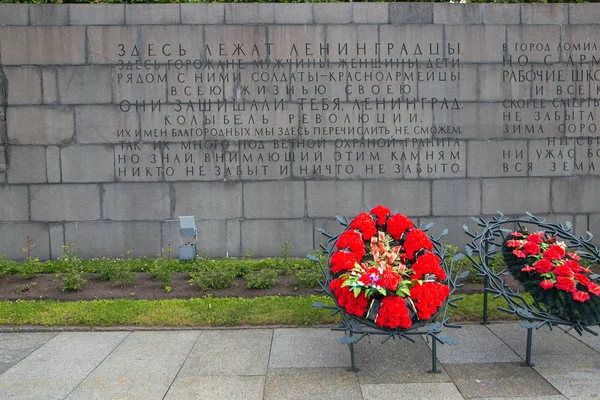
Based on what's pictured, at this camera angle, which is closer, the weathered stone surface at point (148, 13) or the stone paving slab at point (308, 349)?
the stone paving slab at point (308, 349)

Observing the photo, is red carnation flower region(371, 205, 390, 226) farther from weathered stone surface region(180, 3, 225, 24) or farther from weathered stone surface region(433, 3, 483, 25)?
weathered stone surface region(180, 3, 225, 24)

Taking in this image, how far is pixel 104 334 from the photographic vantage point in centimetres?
593

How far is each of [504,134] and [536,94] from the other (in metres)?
0.94

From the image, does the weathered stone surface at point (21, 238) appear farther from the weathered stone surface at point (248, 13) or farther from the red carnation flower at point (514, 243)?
the red carnation flower at point (514, 243)

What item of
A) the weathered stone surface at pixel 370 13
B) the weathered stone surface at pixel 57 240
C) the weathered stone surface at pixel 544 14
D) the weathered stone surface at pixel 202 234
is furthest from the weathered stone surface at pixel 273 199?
the weathered stone surface at pixel 544 14

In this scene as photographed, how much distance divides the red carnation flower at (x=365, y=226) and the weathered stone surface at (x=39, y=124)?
6102 mm

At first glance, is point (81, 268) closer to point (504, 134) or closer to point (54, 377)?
point (54, 377)

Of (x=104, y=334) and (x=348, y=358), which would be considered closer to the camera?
(x=348, y=358)

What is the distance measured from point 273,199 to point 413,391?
522 centimetres

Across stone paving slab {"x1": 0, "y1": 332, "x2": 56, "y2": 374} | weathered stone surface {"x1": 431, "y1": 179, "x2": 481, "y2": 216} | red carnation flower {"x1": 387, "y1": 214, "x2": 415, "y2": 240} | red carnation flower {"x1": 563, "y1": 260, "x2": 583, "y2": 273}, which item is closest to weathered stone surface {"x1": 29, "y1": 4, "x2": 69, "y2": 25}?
stone paving slab {"x1": 0, "y1": 332, "x2": 56, "y2": 374}

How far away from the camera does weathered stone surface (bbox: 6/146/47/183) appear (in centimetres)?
891

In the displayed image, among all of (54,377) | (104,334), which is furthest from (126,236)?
(54,377)

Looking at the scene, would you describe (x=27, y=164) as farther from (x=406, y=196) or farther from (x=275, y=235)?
(x=406, y=196)

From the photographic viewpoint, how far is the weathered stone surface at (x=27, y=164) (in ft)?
29.2
